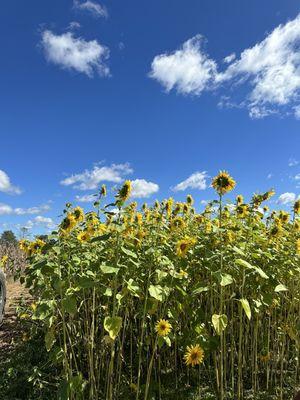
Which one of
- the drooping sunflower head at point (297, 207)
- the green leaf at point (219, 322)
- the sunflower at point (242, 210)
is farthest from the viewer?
the drooping sunflower head at point (297, 207)

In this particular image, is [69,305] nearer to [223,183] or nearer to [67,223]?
[67,223]

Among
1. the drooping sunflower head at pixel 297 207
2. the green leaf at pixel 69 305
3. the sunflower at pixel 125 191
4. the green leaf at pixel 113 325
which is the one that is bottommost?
the green leaf at pixel 113 325

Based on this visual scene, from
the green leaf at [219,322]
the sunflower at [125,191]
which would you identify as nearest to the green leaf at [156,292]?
the green leaf at [219,322]

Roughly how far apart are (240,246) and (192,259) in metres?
0.42

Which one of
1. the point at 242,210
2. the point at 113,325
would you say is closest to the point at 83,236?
the point at 113,325

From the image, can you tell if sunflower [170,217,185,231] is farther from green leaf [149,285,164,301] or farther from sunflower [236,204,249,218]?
green leaf [149,285,164,301]

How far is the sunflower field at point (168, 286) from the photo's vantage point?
9.92 feet

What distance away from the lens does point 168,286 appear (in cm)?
317

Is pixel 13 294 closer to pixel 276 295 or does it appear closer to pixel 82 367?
pixel 82 367

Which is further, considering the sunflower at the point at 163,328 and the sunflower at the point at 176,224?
the sunflower at the point at 176,224

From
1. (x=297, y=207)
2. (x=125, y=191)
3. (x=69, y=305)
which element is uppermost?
(x=297, y=207)

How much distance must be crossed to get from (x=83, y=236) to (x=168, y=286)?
2.54 feet

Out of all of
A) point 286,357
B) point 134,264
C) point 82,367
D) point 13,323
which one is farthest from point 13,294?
point 134,264

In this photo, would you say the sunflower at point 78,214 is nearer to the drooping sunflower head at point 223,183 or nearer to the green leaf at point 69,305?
the green leaf at point 69,305
